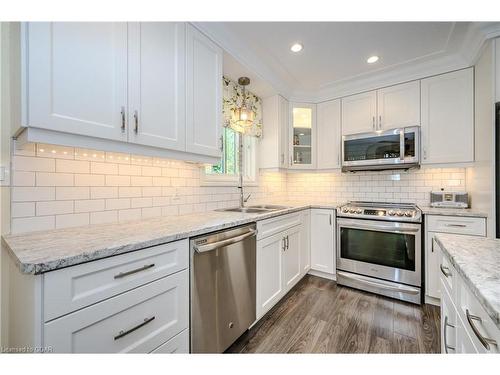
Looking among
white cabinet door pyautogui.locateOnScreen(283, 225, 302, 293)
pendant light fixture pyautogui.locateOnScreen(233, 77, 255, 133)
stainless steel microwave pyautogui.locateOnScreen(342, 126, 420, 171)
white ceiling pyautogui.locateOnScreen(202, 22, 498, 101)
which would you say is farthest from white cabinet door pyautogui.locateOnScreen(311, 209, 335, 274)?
white ceiling pyautogui.locateOnScreen(202, 22, 498, 101)

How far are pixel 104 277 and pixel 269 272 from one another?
1383mm

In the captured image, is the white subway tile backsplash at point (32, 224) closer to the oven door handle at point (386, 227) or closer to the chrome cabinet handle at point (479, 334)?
the chrome cabinet handle at point (479, 334)

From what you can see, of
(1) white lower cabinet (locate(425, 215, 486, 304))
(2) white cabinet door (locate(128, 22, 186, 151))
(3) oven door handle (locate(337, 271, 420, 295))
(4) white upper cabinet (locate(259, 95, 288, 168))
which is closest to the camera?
(2) white cabinet door (locate(128, 22, 186, 151))

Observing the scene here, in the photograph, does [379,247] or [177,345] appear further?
[379,247]

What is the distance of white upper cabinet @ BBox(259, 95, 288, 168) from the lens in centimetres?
280

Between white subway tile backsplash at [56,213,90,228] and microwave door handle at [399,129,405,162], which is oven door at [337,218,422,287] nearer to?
microwave door handle at [399,129,405,162]

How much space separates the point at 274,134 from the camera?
9.23 feet

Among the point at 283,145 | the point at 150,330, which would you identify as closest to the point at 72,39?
the point at 150,330

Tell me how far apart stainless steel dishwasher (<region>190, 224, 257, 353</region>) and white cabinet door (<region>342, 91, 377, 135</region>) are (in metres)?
1.98

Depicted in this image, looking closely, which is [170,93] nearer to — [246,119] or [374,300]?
[246,119]

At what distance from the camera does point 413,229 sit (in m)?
2.15

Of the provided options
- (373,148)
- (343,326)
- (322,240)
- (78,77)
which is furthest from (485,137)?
(78,77)

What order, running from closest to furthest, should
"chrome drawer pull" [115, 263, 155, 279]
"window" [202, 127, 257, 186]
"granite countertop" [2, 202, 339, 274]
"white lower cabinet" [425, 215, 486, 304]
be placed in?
"granite countertop" [2, 202, 339, 274]
"chrome drawer pull" [115, 263, 155, 279]
"white lower cabinet" [425, 215, 486, 304]
"window" [202, 127, 257, 186]

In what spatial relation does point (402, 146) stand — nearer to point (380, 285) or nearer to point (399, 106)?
point (399, 106)
